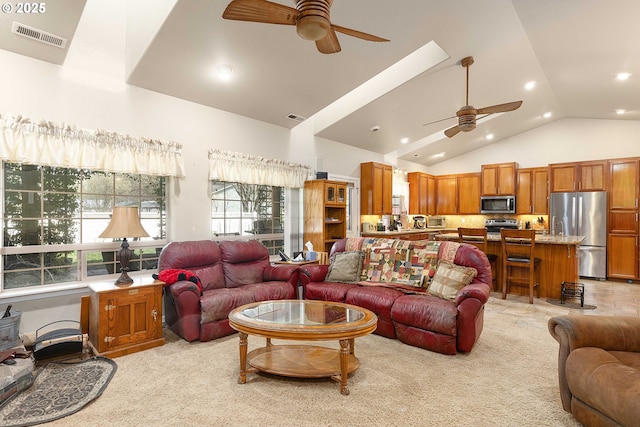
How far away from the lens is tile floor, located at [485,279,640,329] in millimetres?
4277

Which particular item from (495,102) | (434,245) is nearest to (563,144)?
(495,102)

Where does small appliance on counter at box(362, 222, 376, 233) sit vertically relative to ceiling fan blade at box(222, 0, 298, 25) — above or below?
below

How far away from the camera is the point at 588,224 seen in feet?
22.1

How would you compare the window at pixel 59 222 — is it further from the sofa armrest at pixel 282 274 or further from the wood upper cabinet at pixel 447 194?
the wood upper cabinet at pixel 447 194

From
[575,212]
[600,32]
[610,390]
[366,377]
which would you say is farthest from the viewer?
[575,212]

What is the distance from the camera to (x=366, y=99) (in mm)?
5223

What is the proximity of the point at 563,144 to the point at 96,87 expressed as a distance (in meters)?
8.60

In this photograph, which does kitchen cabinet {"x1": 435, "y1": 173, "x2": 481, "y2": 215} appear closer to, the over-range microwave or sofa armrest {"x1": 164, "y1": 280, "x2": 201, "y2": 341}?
the over-range microwave

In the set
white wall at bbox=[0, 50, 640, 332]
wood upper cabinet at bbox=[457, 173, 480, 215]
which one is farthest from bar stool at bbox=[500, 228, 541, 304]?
wood upper cabinet at bbox=[457, 173, 480, 215]

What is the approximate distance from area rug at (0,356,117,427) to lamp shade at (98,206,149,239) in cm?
109

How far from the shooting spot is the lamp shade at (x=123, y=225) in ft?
10.3

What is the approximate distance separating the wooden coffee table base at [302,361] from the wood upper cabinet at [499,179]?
267 inches

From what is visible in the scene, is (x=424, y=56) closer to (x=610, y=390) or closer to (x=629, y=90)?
(x=629, y=90)

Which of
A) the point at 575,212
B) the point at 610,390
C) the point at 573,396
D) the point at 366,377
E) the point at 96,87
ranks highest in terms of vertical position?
the point at 96,87
